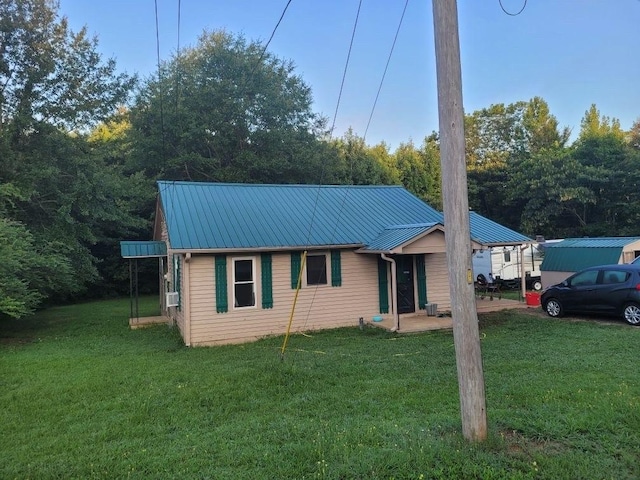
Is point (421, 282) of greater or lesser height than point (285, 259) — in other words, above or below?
below

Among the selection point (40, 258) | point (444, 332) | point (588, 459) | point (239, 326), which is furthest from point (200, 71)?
point (588, 459)

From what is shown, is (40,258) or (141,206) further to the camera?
(141,206)

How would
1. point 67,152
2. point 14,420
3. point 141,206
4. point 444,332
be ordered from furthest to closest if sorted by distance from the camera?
1. point 141,206
2. point 67,152
3. point 444,332
4. point 14,420

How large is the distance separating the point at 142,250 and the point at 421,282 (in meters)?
8.49

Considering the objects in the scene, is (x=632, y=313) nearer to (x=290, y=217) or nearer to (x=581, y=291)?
(x=581, y=291)

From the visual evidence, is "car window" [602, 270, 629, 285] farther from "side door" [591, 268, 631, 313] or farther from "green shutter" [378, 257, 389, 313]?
"green shutter" [378, 257, 389, 313]

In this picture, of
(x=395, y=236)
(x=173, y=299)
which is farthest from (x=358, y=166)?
(x=173, y=299)

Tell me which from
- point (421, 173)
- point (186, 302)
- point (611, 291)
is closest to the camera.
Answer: point (186, 302)

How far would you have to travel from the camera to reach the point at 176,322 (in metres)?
13.1

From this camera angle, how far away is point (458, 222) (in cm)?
431

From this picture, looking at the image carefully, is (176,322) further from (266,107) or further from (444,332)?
(266,107)

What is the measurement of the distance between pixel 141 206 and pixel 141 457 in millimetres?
23570

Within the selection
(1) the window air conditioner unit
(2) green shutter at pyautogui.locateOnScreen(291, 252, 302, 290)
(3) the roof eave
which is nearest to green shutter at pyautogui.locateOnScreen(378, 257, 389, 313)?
(3) the roof eave

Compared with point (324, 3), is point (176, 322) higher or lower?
lower
